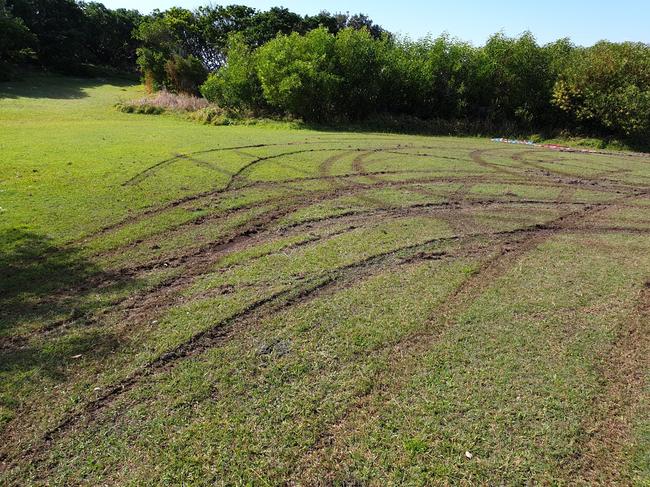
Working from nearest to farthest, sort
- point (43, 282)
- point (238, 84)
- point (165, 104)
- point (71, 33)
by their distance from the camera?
1. point (43, 282)
2. point (238, 84)
3. point (165, 104)
4. point (71, 33)

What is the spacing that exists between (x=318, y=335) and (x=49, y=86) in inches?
1945

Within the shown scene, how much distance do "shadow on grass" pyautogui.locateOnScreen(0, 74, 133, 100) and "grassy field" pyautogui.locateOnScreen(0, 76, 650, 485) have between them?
3212cm

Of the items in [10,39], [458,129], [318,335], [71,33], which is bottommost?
[318,335]

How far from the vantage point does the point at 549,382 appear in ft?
15.0

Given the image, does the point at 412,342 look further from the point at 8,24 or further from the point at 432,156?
the point at 8,24

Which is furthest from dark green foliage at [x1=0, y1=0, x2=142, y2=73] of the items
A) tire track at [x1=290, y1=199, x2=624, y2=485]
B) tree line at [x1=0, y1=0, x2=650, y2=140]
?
tire track at [x1=290, y1=199, x2=624, y2=485]

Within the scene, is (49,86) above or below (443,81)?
below

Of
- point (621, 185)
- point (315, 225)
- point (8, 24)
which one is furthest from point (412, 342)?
point (8, 24)

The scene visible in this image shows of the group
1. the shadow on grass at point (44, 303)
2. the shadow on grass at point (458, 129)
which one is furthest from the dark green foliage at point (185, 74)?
the shadow on grass at point (44, 303)

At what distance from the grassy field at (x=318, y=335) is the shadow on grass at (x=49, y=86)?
3212cm

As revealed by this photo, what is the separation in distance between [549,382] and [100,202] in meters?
9.54

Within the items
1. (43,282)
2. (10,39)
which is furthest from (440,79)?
(10,39)

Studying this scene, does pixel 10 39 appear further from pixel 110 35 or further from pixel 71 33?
pixel 110 35

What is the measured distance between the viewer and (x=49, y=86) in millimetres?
43531
